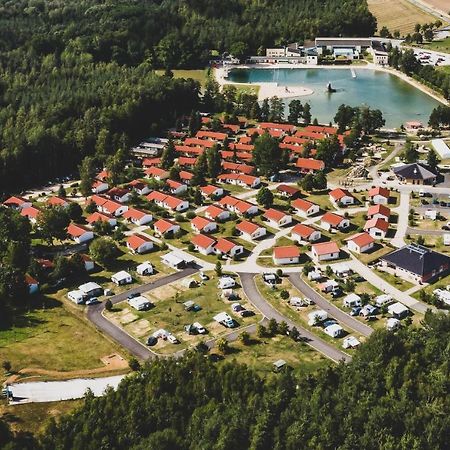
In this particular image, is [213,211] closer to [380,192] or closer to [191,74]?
[380,192]

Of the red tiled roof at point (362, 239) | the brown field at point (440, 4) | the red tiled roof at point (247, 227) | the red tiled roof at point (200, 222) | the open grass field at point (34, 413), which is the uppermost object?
the brown field at point (440, 4)

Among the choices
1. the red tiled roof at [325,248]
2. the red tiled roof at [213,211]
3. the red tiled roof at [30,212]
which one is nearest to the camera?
the red tiled roof at [325,248]

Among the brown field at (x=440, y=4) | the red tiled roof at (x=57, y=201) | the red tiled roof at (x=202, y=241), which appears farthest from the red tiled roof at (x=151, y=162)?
the brown field at (x=440, y=4)

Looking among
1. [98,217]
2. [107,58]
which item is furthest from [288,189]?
[107,58]

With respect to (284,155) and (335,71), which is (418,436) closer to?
(284,155)

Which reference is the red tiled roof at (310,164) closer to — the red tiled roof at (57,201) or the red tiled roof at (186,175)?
the red tiled roof at (186,175)

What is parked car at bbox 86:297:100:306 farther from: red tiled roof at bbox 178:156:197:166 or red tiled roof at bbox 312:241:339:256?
red tiled roof at bbox 178:156:197:166
